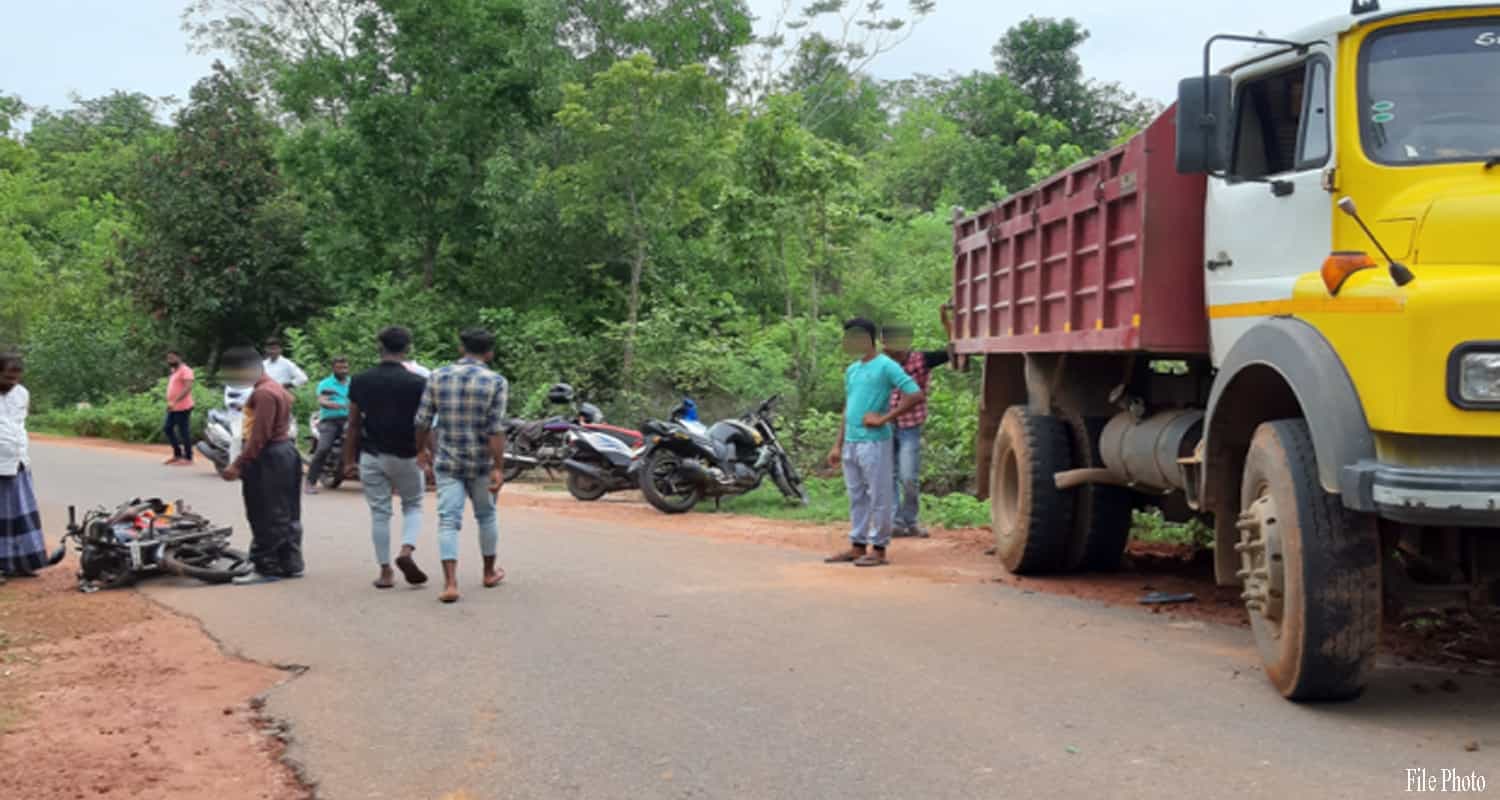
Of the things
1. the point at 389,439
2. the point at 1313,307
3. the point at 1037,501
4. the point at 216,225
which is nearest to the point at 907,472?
the point at 1037,501

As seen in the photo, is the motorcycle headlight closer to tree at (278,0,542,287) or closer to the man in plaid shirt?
the man in plaid shirt

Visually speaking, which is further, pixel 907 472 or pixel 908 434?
pixel 907 472

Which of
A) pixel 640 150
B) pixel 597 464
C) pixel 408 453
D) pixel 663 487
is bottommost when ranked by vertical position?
pixel 663 487

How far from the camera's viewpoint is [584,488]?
15.0m

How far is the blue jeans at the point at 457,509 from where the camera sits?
27.7ft

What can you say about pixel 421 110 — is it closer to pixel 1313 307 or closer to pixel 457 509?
pixel 457 509

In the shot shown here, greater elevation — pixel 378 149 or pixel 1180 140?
pixel 378 149

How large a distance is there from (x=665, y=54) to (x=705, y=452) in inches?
500

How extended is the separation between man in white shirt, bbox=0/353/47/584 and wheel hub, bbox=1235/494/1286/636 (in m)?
7.70

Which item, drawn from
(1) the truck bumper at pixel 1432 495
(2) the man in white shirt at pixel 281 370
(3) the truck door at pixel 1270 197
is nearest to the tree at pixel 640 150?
(2) the man in white shirt at pixel 281 370

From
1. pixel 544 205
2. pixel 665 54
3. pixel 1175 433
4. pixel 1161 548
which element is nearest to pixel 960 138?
pixel 665 54

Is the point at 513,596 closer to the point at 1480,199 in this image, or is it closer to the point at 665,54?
the point at 1480,199

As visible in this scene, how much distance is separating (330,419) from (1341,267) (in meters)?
12.8

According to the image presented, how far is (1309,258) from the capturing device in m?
5.69
